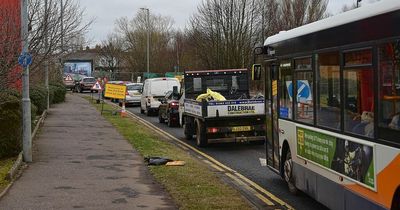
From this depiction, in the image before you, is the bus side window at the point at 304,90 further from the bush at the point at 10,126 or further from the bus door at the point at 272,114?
the bush at the point at 10,126

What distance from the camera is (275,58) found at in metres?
9.74

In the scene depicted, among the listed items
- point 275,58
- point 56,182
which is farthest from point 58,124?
point 275,58

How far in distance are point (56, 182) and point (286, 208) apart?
168 inches

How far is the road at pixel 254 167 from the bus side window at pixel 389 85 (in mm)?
3274

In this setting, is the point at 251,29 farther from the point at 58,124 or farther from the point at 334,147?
the point at 334,147

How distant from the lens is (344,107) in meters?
6.59

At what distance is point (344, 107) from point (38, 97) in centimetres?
2049

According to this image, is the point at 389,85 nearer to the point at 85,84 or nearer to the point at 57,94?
the point at 57,94

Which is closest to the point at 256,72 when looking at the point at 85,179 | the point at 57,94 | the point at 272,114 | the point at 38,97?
the point at 272,114

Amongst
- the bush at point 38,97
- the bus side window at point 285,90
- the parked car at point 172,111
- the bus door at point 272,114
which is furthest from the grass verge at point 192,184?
the bush at point 38,97

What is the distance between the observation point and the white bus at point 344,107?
5457mm

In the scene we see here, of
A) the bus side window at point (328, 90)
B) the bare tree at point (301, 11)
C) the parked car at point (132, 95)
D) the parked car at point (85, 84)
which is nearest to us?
the bus side window at point (328, 90)

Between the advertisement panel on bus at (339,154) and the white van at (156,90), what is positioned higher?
the white van at (156,90)

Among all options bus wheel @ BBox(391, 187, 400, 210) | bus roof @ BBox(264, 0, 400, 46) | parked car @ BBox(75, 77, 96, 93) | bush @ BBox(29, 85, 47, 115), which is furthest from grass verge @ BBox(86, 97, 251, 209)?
parked car @ BBox(75, 77, 96, 93)
